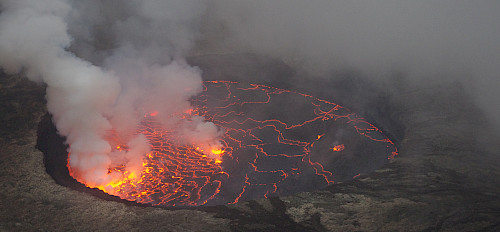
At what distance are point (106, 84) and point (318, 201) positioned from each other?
19.8ft

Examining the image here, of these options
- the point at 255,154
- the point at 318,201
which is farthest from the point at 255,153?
the point at 318,201

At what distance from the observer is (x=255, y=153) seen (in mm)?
9125

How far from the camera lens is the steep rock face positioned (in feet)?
19.0

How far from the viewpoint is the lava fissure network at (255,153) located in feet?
25.3

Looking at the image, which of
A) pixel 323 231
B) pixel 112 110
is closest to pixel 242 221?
pixel 323 231

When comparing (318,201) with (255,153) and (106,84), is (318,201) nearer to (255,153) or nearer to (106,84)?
(255,153)

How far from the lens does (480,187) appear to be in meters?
7.18

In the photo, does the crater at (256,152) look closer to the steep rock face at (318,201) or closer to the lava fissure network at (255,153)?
the lava fissure network at (255,153)

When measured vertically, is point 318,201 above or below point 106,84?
below

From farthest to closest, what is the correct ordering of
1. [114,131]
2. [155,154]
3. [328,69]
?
[328,69]
[114,131]
[155,154]

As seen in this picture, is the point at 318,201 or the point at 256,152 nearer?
the point at 318,201

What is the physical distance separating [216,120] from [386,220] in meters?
5.63

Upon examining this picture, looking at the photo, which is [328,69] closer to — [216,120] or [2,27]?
[216,120]

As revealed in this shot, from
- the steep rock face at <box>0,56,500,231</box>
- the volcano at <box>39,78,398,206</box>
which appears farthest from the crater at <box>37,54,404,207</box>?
the steep rock face at <box>0,56,500,231</box>
